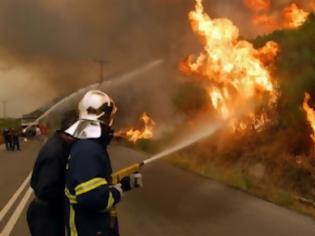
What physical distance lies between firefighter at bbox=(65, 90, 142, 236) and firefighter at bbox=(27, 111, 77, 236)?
0.20m

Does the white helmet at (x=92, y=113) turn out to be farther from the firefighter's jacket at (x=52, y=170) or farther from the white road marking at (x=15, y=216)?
the white road marking at (x=15, y=216)

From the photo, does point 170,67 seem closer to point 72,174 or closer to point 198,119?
point 198,119

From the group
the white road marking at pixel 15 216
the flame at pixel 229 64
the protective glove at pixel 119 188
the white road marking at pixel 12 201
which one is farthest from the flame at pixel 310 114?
the protective glove at pixel 119 188

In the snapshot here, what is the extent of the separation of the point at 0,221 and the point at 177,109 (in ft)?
69.9

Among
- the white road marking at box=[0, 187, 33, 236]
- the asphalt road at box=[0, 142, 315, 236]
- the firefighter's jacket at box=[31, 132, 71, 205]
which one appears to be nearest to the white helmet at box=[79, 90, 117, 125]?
the firefighter's jacket at box=[31, 132, 71, 205]

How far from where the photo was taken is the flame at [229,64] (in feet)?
58.8

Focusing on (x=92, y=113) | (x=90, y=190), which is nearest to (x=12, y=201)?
(x=92, y=113)

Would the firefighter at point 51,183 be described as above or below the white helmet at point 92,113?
below

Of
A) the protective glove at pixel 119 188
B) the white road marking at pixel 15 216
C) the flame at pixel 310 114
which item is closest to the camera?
the protective glove at pixel 119 188

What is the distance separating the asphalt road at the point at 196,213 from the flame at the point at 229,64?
4.05 m

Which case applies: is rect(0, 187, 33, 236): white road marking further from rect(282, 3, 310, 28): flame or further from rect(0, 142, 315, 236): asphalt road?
rect(282, 3, 310, 28): flame

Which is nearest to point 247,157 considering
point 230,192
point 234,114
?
point 234,114

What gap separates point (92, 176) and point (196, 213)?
6.62 meters

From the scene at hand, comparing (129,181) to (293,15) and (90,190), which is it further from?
(293,15)
